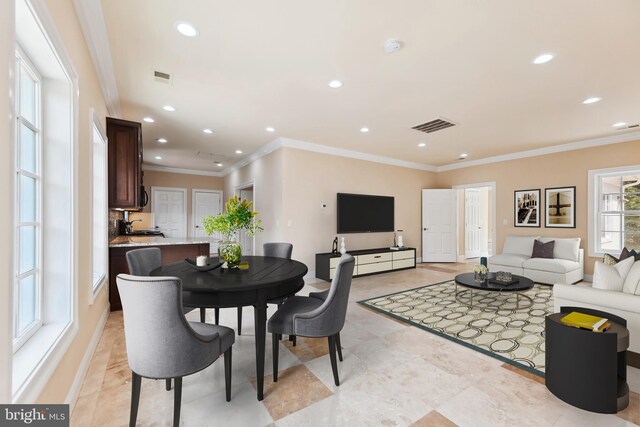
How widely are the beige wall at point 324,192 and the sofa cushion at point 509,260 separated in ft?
6.66

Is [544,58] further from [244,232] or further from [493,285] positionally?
[244,232]

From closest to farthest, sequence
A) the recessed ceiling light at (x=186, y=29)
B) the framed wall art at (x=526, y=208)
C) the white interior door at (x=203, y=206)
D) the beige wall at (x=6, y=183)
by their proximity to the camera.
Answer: the beige wall at (x=6, y=183) → the recessed ceiling light at (x=186, y=29) → the framed wall art at (x=526, y=208) → the white interior door at (x=203, y=206)

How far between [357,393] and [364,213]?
14.5ft

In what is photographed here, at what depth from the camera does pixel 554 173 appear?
563 centimetres

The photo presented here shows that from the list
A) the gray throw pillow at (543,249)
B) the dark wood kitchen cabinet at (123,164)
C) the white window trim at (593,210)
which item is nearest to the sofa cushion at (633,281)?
the gray throw pillow at (543,249)

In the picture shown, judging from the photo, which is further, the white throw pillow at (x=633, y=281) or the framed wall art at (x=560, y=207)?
the framed wall art at (x=560, y=207)

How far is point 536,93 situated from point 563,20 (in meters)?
1.36

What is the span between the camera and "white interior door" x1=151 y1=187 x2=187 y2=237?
7852 millimetres

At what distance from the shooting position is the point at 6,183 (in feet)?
3.19

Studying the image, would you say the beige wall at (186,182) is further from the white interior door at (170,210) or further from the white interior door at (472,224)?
the white interior door at (472,224)

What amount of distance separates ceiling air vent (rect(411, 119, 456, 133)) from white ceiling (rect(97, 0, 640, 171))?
0.16m

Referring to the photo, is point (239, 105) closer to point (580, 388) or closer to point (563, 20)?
point (563, 20)

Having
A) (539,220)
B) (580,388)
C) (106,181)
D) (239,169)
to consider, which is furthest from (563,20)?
(239,169)

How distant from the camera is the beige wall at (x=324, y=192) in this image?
Answer: 5.21 m
